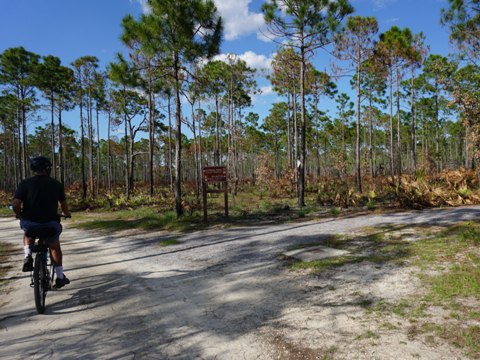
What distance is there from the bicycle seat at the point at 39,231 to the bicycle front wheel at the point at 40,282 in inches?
10.2

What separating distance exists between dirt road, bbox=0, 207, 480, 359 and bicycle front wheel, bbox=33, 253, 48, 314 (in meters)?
0.15

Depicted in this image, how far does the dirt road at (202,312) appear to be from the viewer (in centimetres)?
295

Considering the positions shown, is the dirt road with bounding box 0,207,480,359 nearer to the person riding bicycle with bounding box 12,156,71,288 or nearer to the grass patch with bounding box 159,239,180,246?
the person riding bicycle with bounding box 12,156,71,288

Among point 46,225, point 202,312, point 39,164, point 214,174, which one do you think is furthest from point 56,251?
point 214,174

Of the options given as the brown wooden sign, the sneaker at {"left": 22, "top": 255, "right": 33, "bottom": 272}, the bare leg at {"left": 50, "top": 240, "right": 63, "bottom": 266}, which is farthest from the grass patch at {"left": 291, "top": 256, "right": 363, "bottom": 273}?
the brown wooden sign

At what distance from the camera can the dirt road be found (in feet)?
9.67

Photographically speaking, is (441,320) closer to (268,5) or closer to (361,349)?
(361,349)

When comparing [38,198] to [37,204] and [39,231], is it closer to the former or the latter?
[37,204]

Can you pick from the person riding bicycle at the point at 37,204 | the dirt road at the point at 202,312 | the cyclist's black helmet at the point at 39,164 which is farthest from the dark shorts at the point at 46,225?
the dirt road at the point at 202,312

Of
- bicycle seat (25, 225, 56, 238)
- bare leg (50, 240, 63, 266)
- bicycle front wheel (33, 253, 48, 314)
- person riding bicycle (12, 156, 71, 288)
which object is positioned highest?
person riding bicycle (12, 156, 71, 288)

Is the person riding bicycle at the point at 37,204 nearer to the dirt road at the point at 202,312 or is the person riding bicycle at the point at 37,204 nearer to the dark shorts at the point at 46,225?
the dark shorts at the point at 46,225

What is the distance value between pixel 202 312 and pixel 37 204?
2.64 m

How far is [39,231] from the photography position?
4141 mm

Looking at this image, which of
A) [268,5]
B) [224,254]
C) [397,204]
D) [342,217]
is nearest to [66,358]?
[224,254]
